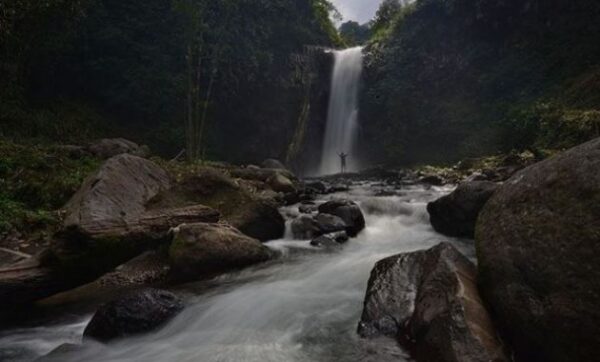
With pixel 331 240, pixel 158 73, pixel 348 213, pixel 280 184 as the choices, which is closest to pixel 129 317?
pixel 331 240

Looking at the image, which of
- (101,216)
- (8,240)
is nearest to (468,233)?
(101,216)

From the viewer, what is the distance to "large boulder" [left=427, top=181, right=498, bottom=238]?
8.84 meters

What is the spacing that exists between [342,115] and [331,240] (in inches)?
1017

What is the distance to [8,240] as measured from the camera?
26.5ft

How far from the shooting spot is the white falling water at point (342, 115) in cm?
3312

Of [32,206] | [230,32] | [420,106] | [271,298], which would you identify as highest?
[230,32]

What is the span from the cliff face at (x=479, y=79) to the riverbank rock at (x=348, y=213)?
1222cm

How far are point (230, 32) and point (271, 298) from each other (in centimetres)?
2754

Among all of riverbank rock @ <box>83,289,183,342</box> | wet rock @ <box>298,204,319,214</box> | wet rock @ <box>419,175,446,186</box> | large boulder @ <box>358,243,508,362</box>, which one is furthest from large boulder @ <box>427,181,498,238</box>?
wet rock @ <box>419,175,446,186</box>

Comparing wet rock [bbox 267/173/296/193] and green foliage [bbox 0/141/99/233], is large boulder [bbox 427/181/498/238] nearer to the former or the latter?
wet rock [bbox 267/173/296/193]

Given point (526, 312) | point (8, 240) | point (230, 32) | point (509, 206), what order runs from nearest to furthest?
point (526, 312) < point (509, 206) < point (8, 240) < point (230, 32)

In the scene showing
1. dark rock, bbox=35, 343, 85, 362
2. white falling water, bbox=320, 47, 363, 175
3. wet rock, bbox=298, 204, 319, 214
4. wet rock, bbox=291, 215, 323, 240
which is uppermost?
white falling water, bbox=320, 47, 363, 175

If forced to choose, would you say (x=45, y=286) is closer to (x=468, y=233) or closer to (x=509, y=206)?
(x=509, y=206)

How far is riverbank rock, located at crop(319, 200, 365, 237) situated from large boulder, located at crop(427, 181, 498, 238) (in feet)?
6.32
